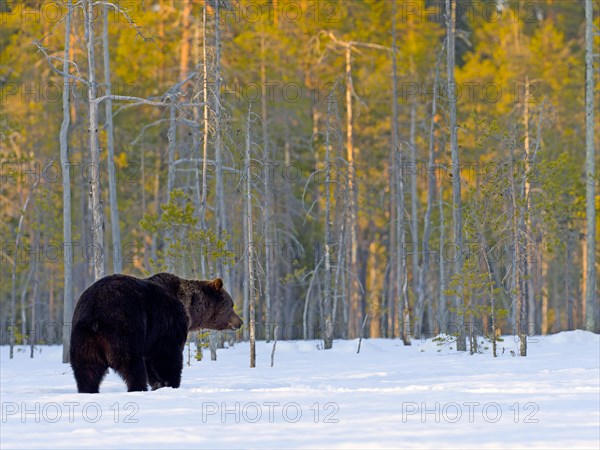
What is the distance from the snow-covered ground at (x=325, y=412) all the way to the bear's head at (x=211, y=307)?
0.98m

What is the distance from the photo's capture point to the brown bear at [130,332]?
11.4 m

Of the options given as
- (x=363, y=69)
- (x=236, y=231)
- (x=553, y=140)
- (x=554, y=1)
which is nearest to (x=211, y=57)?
(x=236, y=231)

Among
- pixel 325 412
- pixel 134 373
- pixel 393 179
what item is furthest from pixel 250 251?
pixel 393 179

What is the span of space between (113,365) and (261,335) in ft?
89.1

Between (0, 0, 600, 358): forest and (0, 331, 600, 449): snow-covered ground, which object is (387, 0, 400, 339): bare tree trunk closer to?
(0, 0, 600, 358): forest

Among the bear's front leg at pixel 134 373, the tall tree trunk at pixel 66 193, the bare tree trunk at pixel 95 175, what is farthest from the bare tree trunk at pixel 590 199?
the bear's front leg at pixel 134 373

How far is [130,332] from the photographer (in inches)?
455

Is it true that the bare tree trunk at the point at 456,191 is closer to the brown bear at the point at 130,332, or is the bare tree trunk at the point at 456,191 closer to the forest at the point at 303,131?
the forest at the point at 303,131

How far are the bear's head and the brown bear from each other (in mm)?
511

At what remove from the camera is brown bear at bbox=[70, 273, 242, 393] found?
37.4 ft

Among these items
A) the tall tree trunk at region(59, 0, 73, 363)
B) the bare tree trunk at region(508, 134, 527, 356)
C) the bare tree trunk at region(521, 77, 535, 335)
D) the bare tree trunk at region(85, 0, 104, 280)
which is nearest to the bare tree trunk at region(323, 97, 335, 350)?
the bare tree trunk at region(521, 77, 535, 335)

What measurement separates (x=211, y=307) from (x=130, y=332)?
2.62m

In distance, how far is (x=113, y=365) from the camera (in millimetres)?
11625

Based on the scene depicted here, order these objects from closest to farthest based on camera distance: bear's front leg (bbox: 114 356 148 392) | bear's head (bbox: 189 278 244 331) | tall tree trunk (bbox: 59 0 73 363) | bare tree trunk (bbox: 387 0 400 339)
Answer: bear's front leg (bbox: 114 356 148 392), bear's head (bbox: 189 278 244 331), tall tree trunk (bbox: 59 0 73 363), bare tree trunk (bbox: 387 0 400 339)
